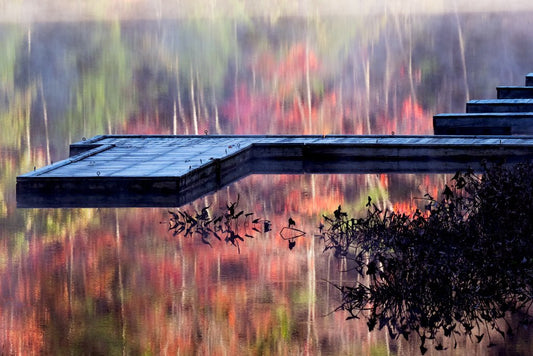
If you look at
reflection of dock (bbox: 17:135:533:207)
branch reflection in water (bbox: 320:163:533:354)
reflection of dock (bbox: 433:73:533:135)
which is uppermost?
reflection of dock (bbox: 433:73:533:135)

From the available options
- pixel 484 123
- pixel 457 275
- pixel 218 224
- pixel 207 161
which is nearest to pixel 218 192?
pixel 207 161

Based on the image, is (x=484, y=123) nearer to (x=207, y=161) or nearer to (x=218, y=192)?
(x=207, y=161)

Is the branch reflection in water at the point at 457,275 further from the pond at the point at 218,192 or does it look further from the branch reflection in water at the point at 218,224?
the branch reflection in water at the point at 218,224

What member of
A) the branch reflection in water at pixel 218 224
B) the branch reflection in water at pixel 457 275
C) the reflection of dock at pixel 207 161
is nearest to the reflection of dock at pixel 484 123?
the reflection of dock at pixel 207 161

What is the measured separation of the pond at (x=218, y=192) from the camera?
492 inches

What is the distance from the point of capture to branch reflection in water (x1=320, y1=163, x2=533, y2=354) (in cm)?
1213

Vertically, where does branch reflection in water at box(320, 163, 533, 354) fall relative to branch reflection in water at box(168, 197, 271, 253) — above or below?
below

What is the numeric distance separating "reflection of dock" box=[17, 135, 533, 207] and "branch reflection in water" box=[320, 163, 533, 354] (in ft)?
15.9

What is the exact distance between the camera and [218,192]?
18.7 metres

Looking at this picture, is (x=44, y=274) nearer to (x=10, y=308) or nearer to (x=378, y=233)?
(x=10, y=308)

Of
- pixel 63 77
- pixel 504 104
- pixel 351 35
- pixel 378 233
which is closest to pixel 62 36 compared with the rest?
pixel 351 35

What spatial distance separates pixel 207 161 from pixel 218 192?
27.3 inches

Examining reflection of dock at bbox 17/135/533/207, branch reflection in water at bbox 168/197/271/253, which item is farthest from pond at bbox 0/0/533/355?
reflection of dock at bbox 17/135/533/207

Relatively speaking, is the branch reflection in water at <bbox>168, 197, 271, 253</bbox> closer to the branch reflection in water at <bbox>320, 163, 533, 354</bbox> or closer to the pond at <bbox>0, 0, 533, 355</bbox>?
the pond at <bbox>0, 0, 533, 355</bbox>
